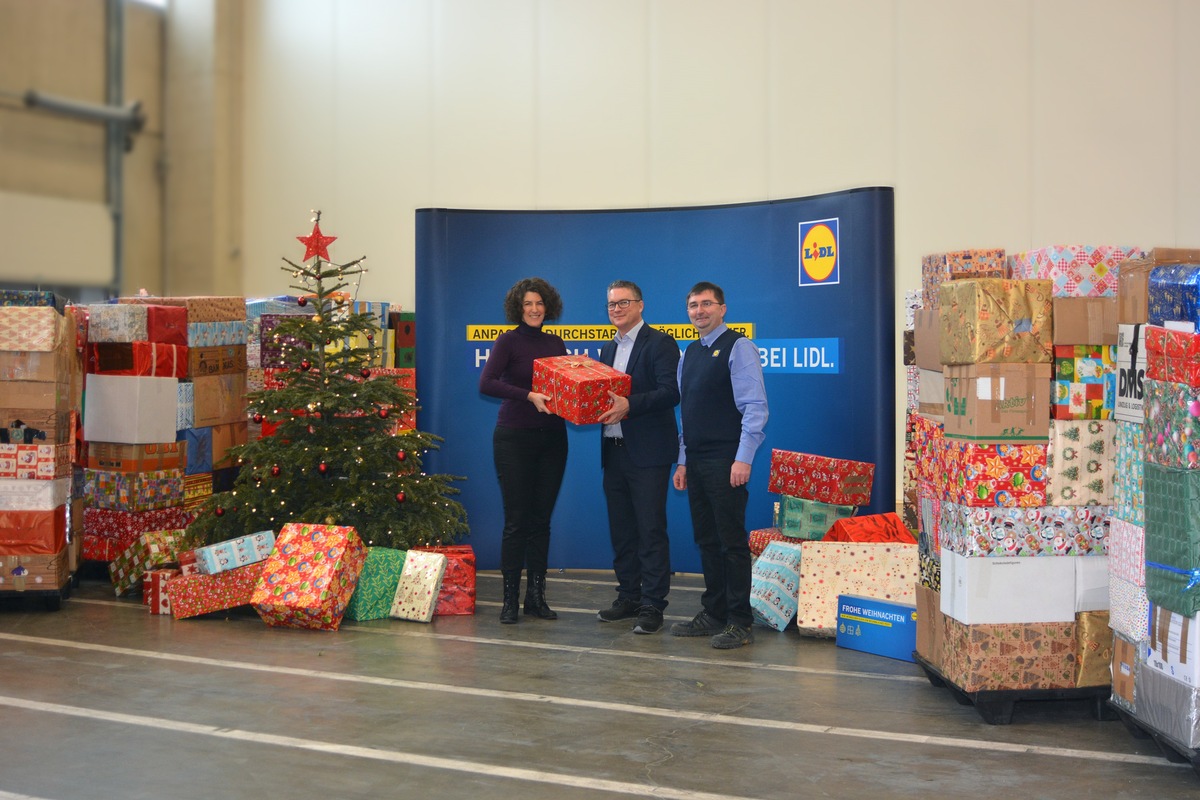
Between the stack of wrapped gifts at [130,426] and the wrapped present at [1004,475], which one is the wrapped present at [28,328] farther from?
the wrapped present at [1004,475]

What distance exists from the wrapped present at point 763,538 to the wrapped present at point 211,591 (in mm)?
2653

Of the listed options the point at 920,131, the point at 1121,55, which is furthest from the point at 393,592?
the point at 1121,55

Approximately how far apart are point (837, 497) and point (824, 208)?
1.73m

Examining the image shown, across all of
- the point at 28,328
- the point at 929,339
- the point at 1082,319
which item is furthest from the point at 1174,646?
the point at 28,328

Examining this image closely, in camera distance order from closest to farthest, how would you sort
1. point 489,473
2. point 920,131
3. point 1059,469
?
point 1059,469 → point 489,473 → point 920,131

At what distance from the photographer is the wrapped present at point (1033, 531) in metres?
4.16

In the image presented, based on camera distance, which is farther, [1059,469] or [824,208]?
[824,208]

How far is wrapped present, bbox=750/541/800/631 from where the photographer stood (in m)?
5.80

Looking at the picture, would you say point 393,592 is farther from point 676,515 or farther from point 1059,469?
point 1059,469

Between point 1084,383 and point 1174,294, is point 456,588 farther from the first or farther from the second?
point 1174,294

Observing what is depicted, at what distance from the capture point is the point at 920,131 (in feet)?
29.4

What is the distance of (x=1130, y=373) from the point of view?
3963 mm

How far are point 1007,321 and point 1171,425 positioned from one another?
0.79m

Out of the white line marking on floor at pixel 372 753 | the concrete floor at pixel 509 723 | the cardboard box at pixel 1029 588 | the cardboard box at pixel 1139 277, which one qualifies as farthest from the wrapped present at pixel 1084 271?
the white line marking on floor at pixel 372 753
